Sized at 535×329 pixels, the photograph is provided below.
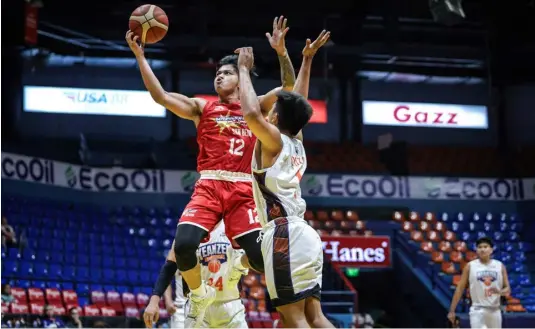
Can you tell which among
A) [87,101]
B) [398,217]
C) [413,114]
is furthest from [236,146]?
[413,114]

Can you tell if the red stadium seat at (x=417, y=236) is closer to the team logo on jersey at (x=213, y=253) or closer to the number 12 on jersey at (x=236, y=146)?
the team logo on jersey at (x=213, y=253)

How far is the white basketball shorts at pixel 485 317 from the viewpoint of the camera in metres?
11.9

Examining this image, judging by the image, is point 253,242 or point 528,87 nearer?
point 253,242

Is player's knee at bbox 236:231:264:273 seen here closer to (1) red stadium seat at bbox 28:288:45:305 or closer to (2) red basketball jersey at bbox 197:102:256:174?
(2) red basketball jersey at bbox 197:102:256:174

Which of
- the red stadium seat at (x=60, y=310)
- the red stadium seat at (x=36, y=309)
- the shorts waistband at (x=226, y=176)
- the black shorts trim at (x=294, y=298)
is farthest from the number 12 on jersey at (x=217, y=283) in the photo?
the red stadium seat at (x=60, y=310)

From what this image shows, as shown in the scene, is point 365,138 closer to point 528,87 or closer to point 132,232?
point 528,87

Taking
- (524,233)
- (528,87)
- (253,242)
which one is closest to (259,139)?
(253,242)

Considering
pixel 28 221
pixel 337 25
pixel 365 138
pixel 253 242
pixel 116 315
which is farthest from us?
pixel 365 138

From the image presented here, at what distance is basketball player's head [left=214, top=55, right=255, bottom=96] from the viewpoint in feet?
21.7

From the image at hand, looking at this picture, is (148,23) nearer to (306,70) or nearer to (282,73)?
(282,73)

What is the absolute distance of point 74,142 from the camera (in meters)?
22.6

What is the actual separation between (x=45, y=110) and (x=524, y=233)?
1292 cm

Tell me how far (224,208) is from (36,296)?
1111 cm

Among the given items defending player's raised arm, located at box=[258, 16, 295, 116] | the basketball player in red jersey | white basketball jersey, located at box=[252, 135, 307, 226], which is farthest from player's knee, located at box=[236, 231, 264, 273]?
defending player's raised arm, located at box=[258, 16, 295, 116]
